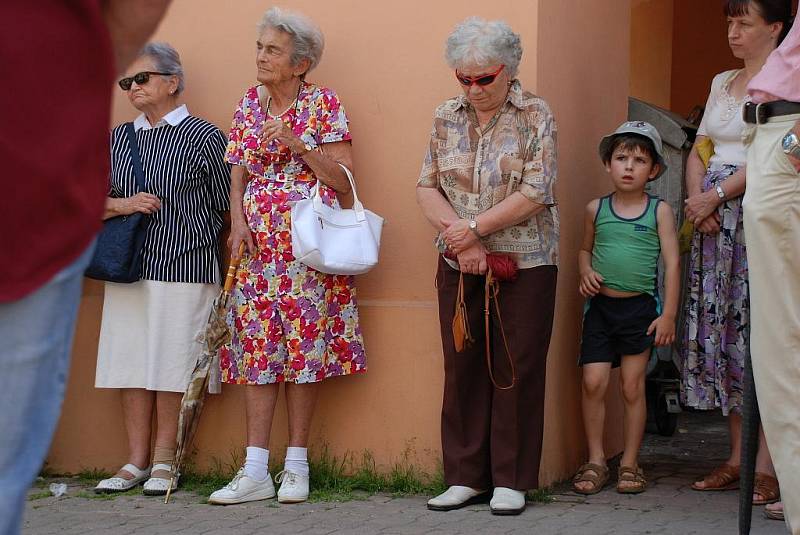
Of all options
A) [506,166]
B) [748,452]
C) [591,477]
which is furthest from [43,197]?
[591,477]

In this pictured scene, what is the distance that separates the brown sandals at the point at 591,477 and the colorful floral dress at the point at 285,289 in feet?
3.50

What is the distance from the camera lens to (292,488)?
5.14 m

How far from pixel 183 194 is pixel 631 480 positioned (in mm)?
2399

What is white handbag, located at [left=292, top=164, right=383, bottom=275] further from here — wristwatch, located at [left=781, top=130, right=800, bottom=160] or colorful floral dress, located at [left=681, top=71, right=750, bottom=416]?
wristwatch, located at [left=781, top=130, right=800, bottom=160]

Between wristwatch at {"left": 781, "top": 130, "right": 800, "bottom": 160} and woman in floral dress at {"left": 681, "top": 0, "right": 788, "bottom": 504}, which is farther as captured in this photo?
woman in floral dress at {"left": 681, "top": 0, "right": 788, "bottom": 504}

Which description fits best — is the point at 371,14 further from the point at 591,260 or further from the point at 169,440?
the point at 169,440

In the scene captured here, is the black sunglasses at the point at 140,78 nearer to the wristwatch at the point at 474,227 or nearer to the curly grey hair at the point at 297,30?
the curly grey hair at the point at 297,30

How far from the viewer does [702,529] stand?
14.7 feet

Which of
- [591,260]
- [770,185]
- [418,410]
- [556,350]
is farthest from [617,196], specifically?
[770,185]

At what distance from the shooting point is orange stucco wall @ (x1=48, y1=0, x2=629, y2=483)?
535 cm

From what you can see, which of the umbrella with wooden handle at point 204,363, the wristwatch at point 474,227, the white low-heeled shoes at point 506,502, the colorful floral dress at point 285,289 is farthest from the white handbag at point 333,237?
the white low-heeled shoes at point 506,502

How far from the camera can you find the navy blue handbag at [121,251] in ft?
17.8

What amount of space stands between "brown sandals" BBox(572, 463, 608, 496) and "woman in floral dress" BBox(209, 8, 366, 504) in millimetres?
1083

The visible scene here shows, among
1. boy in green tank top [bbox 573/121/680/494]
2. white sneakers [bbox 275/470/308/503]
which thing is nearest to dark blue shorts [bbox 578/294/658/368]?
boy in green tank top [bbox 573/121/680/494]
